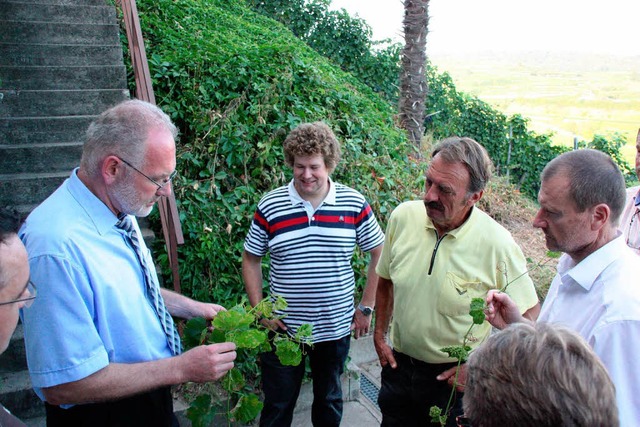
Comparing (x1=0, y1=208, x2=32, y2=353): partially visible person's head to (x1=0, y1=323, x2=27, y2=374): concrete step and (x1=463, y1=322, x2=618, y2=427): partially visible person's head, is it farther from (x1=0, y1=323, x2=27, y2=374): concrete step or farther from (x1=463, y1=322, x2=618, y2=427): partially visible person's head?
(x1=0, y1=323, x2=27, y2=374): concrete step

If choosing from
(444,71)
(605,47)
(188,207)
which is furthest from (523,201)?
(605,47)

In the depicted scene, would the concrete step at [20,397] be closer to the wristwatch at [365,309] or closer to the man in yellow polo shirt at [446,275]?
the wristwatch at [365,309]

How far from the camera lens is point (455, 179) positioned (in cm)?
240

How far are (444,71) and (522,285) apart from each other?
1152 centimetres

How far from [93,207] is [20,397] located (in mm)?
2129

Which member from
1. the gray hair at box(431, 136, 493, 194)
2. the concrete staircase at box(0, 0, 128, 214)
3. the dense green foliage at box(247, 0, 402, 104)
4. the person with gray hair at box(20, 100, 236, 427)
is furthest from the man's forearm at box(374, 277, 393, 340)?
the dense green foliage at box(247, 0, 402, 104)

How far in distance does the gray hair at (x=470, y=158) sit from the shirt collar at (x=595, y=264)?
72 cm

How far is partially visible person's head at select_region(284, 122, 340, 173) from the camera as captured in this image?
2.91 m

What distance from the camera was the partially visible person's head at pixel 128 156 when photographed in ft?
6.09

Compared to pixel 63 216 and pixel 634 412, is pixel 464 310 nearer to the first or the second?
pixel 634 412

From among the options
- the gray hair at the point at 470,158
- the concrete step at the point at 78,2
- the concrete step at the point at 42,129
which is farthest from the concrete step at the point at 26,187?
the gray hair at the point at 470,158

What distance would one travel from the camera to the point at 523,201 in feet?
28.7

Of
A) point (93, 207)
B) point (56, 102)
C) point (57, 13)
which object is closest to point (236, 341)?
point (93, 207)

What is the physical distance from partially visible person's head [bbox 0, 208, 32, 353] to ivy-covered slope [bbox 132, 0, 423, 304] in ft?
8.80
